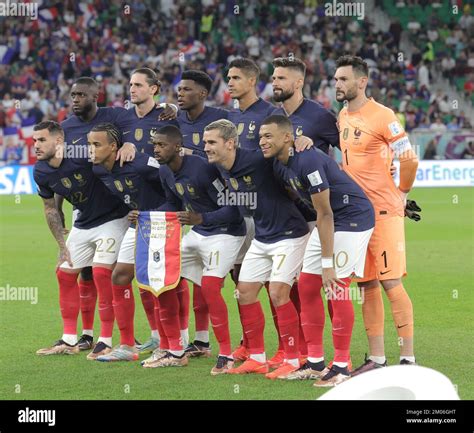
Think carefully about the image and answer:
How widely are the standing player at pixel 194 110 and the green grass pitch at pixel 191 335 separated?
6.14 ft

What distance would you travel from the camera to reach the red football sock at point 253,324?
7832 mm

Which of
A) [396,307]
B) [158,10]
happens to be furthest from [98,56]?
[396,307]

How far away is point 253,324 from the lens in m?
7.85

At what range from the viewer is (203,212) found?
8195mm

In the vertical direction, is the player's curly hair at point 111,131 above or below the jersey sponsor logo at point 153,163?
above

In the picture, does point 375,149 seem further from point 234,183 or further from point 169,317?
point 169,317

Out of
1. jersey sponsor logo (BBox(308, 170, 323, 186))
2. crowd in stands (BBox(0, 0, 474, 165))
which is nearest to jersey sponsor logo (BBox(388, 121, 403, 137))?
jersey sponsor logo (BBox(308, 170, 323, 186))

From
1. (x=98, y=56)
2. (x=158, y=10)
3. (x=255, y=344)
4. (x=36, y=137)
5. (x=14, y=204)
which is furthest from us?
(x=158, y=10)

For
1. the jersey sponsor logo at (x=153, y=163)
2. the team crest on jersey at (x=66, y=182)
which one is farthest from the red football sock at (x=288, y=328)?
the team crest on jersey at (x=66, y=182)

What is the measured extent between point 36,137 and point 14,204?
1629cm

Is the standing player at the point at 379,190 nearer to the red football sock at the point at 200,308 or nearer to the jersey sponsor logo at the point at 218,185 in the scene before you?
the jersey sponsor logo at the point at 218,185

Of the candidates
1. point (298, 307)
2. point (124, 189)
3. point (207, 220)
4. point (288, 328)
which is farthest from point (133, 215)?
point (288, 328)

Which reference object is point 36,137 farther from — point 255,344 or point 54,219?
point 255,344

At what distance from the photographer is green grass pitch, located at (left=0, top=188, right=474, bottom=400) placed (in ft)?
23.5
